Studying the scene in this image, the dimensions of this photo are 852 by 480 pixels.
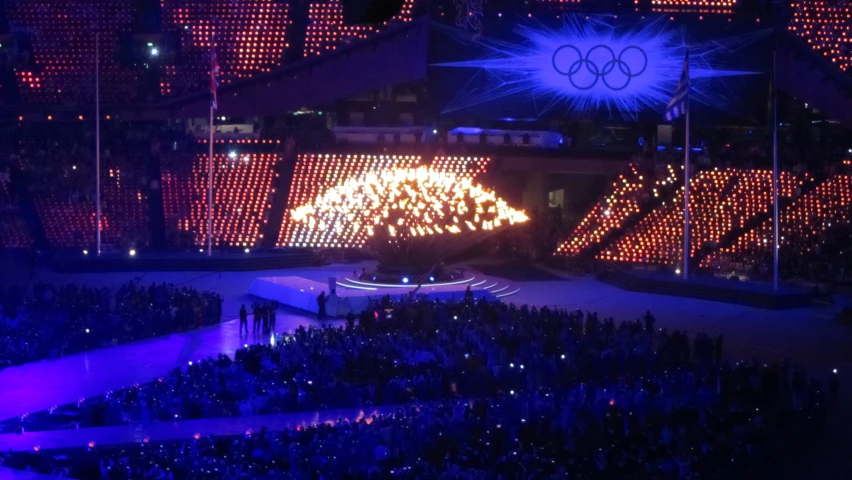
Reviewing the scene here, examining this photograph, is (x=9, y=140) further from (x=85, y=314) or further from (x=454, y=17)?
(x=85, y=314)

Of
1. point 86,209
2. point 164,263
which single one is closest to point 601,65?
point 164,263

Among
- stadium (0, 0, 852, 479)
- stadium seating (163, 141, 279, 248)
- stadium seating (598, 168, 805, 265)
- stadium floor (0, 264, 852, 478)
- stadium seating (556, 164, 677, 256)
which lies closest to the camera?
stadium (0, 0, 852, 479)

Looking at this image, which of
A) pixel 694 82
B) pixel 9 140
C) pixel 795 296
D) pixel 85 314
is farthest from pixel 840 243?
pixel 9 140

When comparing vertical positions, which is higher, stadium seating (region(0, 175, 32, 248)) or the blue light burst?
the blue light burst

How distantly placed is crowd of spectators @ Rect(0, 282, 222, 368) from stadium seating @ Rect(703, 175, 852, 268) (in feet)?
55.9

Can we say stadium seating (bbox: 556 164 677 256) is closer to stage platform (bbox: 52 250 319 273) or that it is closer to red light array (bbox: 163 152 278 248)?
stage platform (bbox: 52 250 319 273)

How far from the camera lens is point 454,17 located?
43.1m

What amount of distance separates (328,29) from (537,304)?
2032cm

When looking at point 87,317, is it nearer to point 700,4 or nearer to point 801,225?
point 801,225

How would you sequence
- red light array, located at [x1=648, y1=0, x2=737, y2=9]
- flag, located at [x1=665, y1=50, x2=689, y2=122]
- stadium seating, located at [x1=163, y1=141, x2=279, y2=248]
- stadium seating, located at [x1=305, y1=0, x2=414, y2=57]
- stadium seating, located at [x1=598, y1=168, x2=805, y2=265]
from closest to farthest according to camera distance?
flag, located at [x1=665, y1=50, x2=689, y2=122] → stadium seating, located at [x1=598, y1=168, x2=805, y2=265] → stadium seating, located at [x1=163, y1=141, x2=279, y2=248] → red light array, located at [x1=648, y1=0, x2=737, y2=9] → stadium seating, located at [x1=305, y1=0, x2=414, y2=57]

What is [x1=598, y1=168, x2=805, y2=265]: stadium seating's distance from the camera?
122ft

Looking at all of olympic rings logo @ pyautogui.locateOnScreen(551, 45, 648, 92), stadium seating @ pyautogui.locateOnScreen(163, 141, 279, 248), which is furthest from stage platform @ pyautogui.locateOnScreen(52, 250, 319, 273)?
olympic rings logo @ pyautogui.locateOnScreen(551, 45, 648, 92)

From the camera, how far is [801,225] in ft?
118

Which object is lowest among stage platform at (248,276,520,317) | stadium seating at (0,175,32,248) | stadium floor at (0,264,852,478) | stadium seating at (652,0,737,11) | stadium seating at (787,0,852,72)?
stadium floor at (0,264,852,478)
